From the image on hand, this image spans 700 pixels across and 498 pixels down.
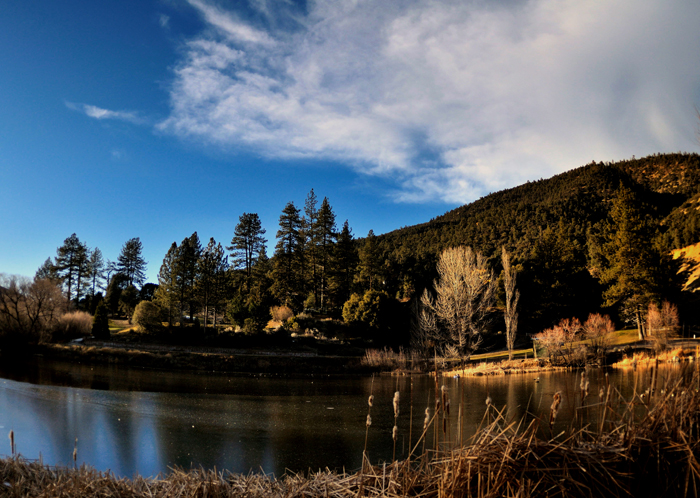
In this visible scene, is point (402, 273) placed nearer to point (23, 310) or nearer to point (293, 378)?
point (293, 378)

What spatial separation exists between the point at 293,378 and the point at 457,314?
38.3 ft

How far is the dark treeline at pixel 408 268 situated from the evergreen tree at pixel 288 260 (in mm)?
138

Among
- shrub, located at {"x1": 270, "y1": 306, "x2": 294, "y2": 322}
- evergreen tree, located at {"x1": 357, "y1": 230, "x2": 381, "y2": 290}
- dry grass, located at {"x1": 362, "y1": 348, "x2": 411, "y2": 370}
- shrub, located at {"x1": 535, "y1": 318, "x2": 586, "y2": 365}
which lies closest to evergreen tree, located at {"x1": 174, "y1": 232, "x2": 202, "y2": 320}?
shrub, located at {"x1": 270, "y1": 306, "x2": 294, "y2": 322}

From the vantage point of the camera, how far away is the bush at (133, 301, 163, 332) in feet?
110

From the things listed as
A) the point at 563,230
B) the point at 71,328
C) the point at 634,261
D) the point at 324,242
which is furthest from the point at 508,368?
the point at 71,328

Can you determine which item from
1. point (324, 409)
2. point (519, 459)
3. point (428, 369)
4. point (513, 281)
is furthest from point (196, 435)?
point (513, 281)

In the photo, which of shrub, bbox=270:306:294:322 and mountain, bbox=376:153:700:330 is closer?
mountain, bbox=376:153:700:330

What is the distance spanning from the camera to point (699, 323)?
94.5ft

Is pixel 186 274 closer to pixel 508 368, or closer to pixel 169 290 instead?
pixel 169 290

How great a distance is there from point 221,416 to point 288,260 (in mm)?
35101

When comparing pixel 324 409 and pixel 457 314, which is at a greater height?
pixel 457 314

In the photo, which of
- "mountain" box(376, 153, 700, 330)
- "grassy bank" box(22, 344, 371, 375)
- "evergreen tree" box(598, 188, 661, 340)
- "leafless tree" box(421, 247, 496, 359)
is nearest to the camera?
"leafless tree" box(421, 247, 496, 359)

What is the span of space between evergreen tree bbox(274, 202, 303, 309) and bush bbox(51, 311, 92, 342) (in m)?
18.7

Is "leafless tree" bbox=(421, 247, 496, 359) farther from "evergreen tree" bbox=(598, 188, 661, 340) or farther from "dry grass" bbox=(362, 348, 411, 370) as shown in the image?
"evergreen tree" bbox=(598, 188, 661, 340)
